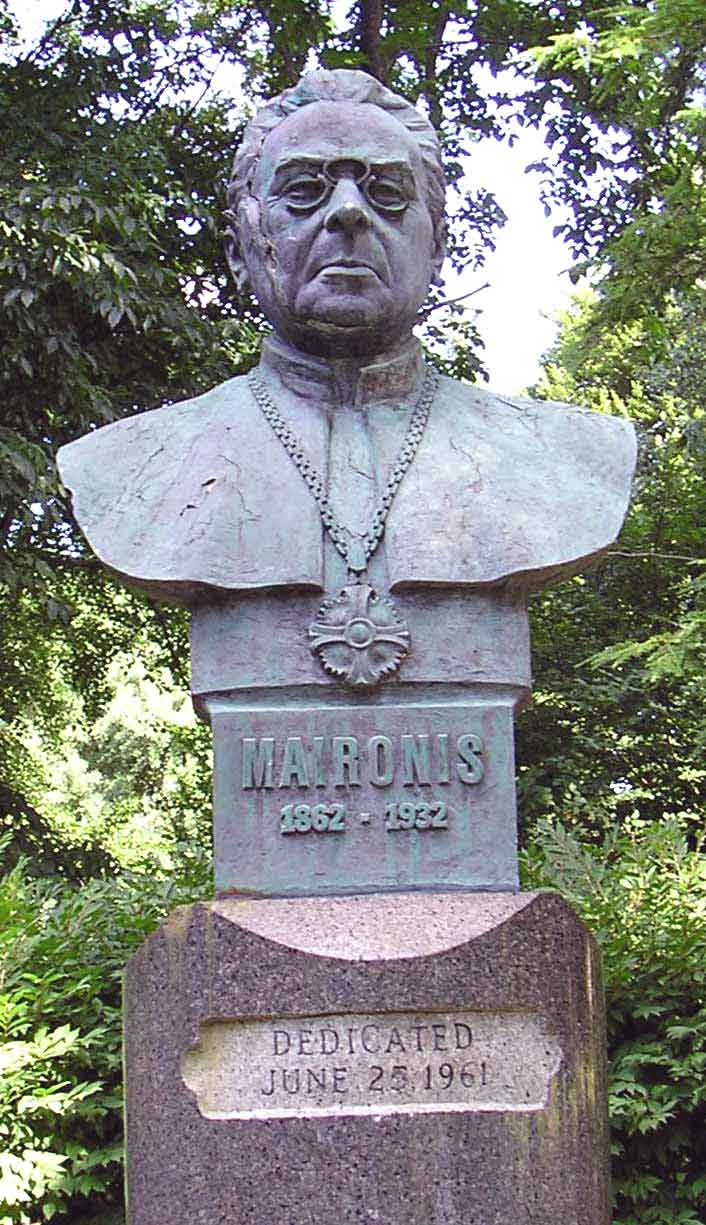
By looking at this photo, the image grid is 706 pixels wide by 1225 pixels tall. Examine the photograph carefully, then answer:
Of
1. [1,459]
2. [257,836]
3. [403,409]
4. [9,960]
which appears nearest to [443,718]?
[257,836]

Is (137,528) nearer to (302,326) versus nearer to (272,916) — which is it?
(302,326)

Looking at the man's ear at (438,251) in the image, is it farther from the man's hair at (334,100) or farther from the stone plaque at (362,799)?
the stone plaque at (362,799)

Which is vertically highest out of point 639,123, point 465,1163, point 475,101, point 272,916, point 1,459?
point 475,101

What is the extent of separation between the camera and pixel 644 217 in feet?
24.7

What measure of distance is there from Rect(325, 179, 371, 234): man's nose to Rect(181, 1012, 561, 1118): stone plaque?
5.34 feet

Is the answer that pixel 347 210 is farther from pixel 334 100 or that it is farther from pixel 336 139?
pixel 334 100

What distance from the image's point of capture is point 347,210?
131 inches

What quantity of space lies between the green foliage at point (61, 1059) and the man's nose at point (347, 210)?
2.37 meters

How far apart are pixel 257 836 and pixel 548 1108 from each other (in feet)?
2.50

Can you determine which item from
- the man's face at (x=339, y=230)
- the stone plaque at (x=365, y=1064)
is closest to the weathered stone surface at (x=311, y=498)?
the man's face at (x=339, y=230)

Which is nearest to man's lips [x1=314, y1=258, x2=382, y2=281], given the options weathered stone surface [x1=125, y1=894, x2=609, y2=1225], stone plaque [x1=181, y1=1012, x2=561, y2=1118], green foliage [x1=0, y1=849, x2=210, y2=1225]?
weathered stone surface [x1=125, y1=894, x2=609, y2=1225]

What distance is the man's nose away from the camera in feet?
10.9

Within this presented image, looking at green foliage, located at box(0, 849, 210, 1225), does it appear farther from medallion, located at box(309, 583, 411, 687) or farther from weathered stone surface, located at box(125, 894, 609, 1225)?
medallion, located at box(309, 583, 411, 687)

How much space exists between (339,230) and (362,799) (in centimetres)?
121
